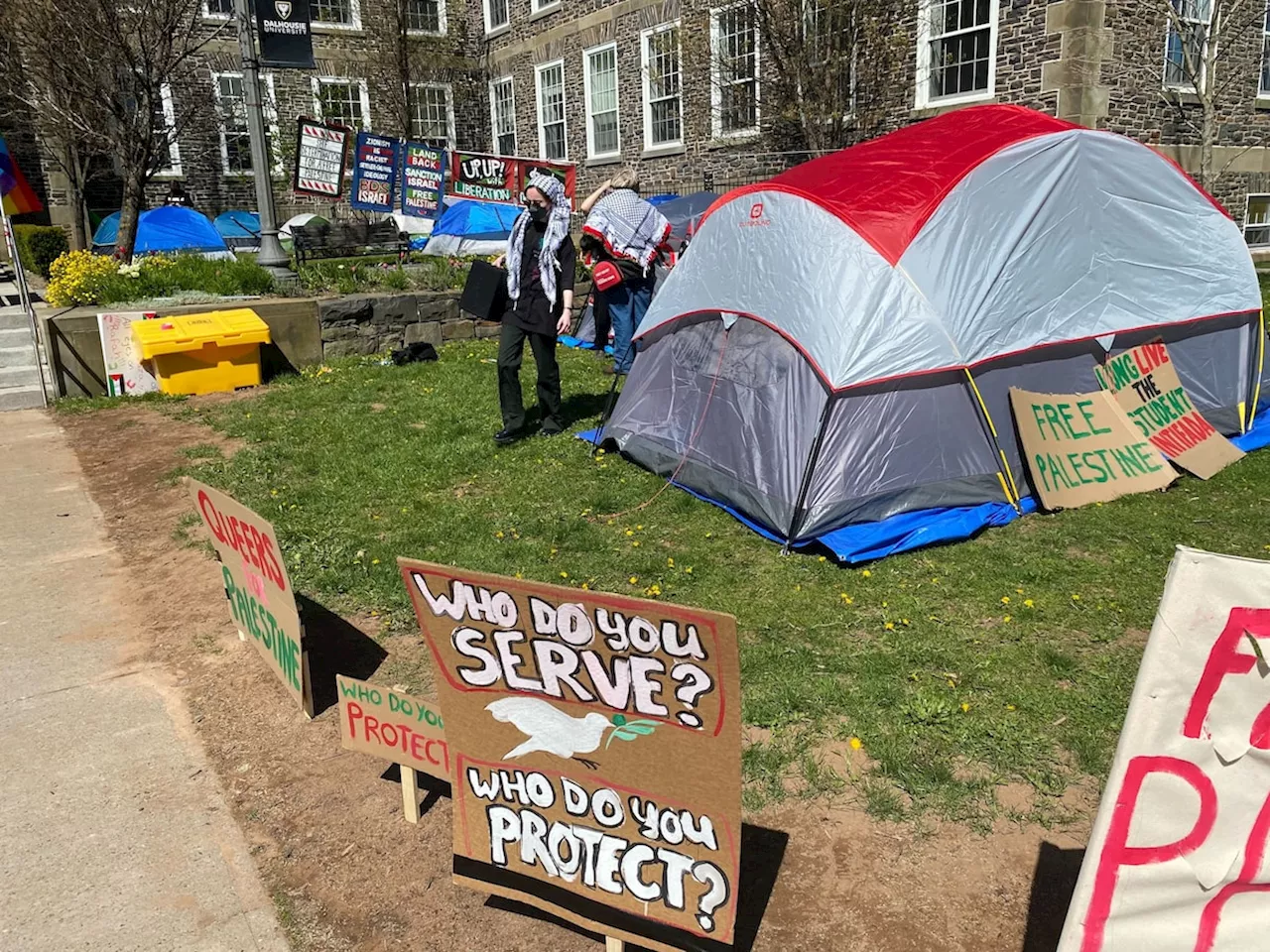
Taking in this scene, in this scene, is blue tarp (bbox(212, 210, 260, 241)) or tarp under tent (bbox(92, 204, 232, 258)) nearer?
tarp under tent (bbox(92, 204, 232, 258))

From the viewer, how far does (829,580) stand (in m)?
4.78

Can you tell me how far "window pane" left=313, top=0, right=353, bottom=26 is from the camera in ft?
82.3

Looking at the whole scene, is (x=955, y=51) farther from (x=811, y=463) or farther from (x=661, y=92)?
(x=811, y=463)

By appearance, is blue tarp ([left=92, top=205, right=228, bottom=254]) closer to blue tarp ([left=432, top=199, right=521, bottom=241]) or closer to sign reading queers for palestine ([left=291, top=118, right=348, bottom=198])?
blue tarp ([left=432, top=199, right=521, bottom=241])

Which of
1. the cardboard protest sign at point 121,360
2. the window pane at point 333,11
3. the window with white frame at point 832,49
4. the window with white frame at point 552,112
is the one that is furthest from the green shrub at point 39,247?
the window with white frame at point 832,49

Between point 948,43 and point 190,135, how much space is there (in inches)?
733

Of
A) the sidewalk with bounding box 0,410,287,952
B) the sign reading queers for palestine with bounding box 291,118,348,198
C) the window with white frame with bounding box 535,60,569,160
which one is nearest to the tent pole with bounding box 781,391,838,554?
the sidewalk with bounding box 0,410,287,952

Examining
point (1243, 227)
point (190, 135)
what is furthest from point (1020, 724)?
point (190, 135)

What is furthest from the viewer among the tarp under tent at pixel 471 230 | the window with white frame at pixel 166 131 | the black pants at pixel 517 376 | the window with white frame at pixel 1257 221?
the tarp under tent at pixel 471 230

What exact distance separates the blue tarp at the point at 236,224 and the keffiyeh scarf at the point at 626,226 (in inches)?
636

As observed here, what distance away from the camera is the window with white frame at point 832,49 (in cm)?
1414

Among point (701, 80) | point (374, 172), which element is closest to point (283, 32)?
point (374, 172)

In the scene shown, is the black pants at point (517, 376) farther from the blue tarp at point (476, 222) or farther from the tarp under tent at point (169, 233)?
the tarp under tent at point (169, 233)

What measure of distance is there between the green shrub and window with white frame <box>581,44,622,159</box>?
11156 millimetres
